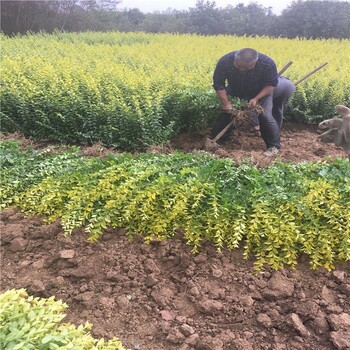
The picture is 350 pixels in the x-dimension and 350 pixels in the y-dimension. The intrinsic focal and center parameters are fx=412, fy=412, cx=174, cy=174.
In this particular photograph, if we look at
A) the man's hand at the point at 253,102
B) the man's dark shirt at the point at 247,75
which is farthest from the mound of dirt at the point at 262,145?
the man's dark shirt at the point at 247,75

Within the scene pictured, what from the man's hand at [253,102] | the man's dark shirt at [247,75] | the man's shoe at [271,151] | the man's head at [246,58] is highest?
the man's head at [246,58]

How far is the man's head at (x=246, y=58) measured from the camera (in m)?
5.07

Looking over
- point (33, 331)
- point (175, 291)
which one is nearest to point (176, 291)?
point (175, 291)

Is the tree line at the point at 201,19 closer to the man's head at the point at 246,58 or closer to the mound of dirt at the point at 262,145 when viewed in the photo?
the mound of dirt at the point at 262,145

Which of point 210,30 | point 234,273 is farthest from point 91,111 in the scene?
point 210,30

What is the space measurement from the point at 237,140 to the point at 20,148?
10.0 ft

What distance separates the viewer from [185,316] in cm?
283

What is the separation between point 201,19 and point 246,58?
17.6 metres

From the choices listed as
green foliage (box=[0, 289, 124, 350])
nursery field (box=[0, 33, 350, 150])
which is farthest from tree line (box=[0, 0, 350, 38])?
green foliage (box=[0, 289, 124, 350])

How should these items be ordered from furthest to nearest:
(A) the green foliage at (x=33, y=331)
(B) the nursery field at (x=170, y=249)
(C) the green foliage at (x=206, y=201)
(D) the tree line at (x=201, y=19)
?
(D) the tree line at (x=201, y=19)
(C) the green foliage at (x=206, y=201)
(B) the nursery field at (x=170, y=249)
(A) the green foliage at (x=33, y=331)

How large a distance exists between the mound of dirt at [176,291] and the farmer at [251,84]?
8.41 feet

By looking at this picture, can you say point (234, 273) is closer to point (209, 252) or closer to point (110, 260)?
point (209, 252)

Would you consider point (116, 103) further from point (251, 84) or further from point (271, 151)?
point (271, 151)

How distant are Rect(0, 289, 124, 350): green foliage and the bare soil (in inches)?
29.3
